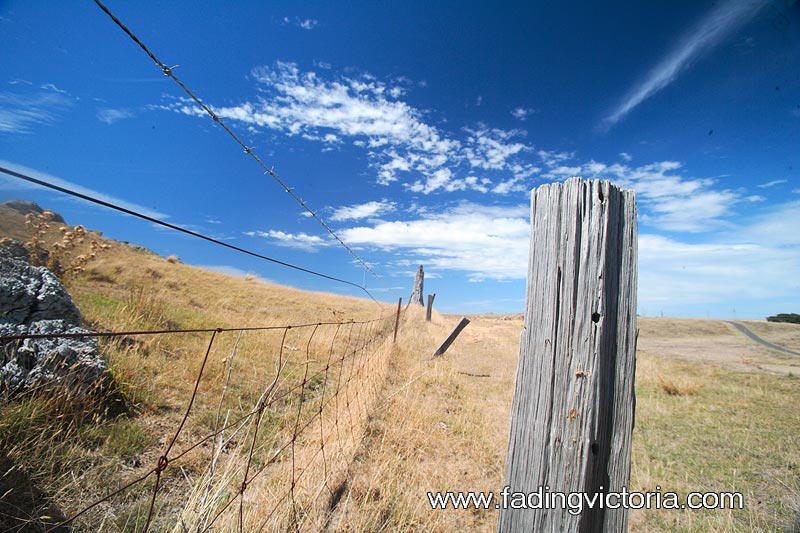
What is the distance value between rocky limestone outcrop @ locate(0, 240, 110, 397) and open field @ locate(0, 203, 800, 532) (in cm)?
25

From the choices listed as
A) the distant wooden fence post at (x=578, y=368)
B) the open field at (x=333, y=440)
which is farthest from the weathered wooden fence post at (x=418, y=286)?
the distant wooden fence post at (x=578, y=368)

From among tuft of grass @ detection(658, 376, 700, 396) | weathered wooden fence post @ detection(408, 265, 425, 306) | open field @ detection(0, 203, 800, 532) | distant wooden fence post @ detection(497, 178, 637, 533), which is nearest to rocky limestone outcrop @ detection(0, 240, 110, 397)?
open field @ detection(0, 203, 800, 532)

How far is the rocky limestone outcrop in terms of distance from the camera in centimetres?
317

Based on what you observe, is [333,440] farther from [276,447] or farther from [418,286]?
[418,286]

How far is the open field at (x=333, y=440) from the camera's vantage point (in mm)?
2504

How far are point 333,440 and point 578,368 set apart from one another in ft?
9.02

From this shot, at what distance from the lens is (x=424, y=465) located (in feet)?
11.6

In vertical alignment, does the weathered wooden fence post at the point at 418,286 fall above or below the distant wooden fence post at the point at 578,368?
above

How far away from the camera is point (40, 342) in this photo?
3408 millimetres

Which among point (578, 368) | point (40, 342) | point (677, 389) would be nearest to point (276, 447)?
point (40, 342)

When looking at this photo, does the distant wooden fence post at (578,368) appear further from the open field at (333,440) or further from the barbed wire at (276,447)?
the open field at (333,440)

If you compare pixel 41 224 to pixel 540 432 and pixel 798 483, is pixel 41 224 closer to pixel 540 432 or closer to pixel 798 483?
pixel 540 432

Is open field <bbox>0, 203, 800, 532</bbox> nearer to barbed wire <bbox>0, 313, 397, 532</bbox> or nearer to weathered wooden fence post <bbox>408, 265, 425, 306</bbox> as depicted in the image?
barbed wire <bbox>0, 313, 397, 532</bbox>

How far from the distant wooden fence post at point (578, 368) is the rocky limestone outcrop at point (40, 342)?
3958 millimetres
